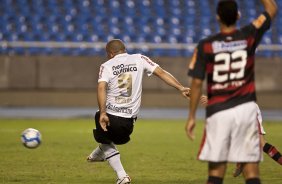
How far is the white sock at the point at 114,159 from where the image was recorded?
10.2m

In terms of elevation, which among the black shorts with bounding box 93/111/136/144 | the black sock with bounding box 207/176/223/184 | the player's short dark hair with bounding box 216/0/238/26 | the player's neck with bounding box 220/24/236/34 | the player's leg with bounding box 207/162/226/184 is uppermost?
the player's short dark hair with bounding box 216/0/238/26

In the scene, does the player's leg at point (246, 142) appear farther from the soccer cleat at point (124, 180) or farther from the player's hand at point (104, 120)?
the soccer cleat at point (124, 180)

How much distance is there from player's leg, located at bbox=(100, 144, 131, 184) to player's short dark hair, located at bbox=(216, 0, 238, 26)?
338cm

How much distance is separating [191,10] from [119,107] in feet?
57.0

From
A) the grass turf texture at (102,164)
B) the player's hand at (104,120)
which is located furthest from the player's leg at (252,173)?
the grass turf texture at (102,164)

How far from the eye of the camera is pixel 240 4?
2720 centimetres

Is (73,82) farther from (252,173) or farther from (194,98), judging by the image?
(252,173)

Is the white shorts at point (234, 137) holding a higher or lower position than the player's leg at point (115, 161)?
higher

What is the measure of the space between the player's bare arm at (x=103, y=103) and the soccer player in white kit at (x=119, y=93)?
15 centimetres

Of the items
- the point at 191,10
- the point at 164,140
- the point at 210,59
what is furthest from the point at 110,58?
the point at 191,10

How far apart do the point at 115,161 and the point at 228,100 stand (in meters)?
3.13

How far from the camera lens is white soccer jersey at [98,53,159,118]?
10.2 m

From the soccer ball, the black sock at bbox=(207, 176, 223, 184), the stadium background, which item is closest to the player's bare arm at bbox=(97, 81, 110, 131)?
the soccer ball

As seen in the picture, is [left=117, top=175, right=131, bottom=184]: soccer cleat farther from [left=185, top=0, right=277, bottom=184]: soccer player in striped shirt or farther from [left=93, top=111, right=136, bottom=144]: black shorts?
[left=185, top=0, right=277, bottom=184]: soccer player in striped shirt
